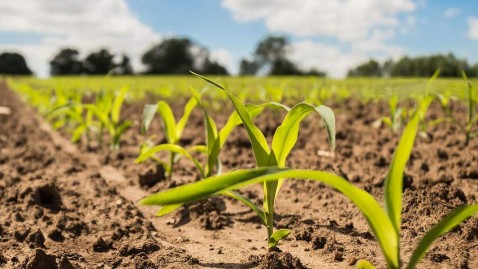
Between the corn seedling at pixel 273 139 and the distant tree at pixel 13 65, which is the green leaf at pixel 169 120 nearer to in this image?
the corn seedling at pixel 273 139

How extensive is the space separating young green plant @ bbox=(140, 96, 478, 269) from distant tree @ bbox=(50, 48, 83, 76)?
6424cm

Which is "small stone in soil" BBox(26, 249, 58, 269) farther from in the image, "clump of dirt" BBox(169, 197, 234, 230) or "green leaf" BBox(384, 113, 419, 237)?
"green leaf" BBox(384, 113, 419, 237)

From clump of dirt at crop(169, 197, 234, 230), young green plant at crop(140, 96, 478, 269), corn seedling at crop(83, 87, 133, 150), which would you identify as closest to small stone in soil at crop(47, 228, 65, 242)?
clump of dirt at crop(169, 197, 234, 230)

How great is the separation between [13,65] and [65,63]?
773cm

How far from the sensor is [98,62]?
194ft

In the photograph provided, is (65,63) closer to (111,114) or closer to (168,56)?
(168,56)

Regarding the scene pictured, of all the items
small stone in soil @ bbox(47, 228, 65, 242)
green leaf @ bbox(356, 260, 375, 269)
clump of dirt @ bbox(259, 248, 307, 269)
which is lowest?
small stone in soil @ bbox(47, 228, 65, 242)

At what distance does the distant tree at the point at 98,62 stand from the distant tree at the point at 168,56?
403 inches

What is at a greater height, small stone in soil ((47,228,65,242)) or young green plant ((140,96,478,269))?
young green plant ((140,96,478,269))

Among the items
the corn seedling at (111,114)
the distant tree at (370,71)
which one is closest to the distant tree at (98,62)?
the distant tree at (370,71)

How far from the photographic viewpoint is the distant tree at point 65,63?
61669 millimetres

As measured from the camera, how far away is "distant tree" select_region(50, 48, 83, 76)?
202ft

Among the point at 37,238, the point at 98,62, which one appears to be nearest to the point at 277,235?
the point at 37,238

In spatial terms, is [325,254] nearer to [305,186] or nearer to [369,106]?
[305,186]
